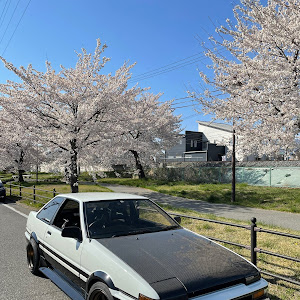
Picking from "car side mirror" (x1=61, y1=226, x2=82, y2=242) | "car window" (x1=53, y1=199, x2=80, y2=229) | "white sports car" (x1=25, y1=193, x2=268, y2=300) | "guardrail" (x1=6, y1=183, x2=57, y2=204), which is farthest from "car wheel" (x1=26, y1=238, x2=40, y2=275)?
"guardrail" (x1=6, y1=183, x2=57, y2=204)

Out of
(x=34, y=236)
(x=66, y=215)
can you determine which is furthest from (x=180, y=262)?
(x=34, y=236)

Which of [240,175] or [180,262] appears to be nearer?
[180,262]

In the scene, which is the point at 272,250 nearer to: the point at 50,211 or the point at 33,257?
the point at 50,211

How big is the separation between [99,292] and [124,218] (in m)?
1.28

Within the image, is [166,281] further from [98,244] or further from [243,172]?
[243,172]

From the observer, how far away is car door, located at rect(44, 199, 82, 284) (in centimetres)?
356

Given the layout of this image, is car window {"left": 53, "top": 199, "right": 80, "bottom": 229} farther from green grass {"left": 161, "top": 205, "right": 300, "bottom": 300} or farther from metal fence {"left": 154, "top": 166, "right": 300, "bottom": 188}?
metal fence {"left": 154, "top": 166, "right": 300, "bottom": 188}

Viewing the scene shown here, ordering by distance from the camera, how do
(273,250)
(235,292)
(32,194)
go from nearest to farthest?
(235,292) < (273,250) < (32,194)

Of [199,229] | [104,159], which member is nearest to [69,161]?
[104,159]

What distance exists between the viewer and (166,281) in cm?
260

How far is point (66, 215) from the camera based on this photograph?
4.51 meters

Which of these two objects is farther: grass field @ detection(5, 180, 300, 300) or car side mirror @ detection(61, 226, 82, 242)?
grass field @ detection(5, 180, 300, 300)

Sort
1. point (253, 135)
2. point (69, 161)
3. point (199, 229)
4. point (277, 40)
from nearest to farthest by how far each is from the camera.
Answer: point (199, 229)
point (277, 40)
point (253, 135)
point (69, 161)

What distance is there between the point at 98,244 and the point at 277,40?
342 inches
